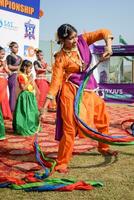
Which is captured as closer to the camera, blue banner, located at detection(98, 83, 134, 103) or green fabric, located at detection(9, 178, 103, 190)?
green fabric, located at detection(9, 178, 103, 190)

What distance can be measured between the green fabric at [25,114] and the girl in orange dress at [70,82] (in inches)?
92.8

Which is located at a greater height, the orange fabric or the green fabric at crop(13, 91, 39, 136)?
the orange fabric

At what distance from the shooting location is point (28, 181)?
148 inches

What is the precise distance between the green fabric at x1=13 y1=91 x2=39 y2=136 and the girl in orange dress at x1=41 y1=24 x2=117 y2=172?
236 cm

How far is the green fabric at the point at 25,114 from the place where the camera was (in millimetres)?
6750

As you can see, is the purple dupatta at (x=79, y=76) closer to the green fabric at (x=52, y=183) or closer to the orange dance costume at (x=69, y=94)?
the orange dance costume at (x=69, y=94)

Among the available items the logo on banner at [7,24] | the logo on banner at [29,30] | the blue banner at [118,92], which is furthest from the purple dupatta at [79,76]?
the blue banner at [118,92]

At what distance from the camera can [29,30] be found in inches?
403

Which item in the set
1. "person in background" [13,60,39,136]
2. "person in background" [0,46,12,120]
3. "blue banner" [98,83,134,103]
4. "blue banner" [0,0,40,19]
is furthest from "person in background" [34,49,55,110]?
"blue banner" [98,83,134,103]

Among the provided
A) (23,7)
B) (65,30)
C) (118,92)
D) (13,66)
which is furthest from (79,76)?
(118,92)

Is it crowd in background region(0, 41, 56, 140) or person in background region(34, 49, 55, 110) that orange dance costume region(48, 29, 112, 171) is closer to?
crowd in background region(0, 41, 56, 140)

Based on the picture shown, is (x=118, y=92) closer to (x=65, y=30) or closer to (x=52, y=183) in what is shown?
(x=65, y=30)

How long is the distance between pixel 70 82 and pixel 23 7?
5969 mm

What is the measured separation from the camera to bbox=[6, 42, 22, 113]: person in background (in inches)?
338
